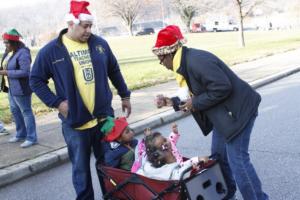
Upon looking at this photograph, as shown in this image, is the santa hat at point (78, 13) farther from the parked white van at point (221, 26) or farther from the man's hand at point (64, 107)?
the parked white van at point (221, 26)

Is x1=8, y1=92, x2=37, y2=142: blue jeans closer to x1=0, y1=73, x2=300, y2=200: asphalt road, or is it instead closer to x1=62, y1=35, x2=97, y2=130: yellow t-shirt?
x1=0, y1=73, x2=300, y2=200: asphalt road

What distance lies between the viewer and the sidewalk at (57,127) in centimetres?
594

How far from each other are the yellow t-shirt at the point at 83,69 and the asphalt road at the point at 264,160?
4.87 ft

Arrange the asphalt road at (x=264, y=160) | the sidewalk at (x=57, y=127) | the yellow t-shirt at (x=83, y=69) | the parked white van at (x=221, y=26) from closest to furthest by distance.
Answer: the yellow t-shirt at (x=83, y=69) < the asphalt road at (x=264, y=160) < the sidewalk at (x=57, y=127) < the parked white van at (x=221, y=26)

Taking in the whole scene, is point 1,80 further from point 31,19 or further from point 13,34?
point 31,19

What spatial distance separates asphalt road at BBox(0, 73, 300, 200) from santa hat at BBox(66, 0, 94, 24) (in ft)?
6.90

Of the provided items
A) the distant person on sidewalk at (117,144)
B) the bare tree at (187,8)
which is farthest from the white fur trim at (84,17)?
the bare tree at (187,8)

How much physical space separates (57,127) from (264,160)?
3.88m

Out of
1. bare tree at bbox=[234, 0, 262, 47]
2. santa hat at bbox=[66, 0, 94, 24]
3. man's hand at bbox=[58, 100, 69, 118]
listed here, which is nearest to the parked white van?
bare tree at bbox=[234, 0, 262, 47]

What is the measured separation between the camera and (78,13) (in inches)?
147

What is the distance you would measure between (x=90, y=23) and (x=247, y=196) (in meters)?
1.94

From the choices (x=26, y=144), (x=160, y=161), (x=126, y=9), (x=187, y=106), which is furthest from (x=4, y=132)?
(x=126, y=9)

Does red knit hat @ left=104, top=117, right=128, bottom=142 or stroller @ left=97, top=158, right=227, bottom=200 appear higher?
red knit hat @ left=104, top=117, right=128, bottom=142

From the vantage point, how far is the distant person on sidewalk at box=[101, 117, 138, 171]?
4.00 metres
